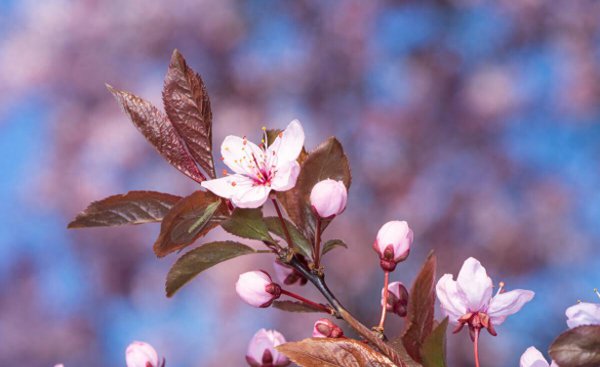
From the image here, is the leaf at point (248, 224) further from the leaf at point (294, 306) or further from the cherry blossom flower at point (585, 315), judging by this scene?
the cherry blossom flower at point (585, 315)

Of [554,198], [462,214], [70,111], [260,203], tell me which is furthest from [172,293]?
[70,111]

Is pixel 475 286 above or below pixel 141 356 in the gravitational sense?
above

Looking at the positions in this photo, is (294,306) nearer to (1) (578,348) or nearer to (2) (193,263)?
(2) (193,263)

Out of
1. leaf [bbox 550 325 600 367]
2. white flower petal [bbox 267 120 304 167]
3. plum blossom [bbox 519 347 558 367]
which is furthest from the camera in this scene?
→ white flower petal [bbox 267 120 304 167]

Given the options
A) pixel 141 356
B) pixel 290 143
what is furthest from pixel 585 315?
pixel 141 356

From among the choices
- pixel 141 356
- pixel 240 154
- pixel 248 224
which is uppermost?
pixel 240 154

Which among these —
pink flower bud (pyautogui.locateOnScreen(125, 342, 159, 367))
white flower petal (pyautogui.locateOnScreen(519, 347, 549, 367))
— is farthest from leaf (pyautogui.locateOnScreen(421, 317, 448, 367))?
pink flower bud (pyautogui.locateOnScreen(125, 342, 159, 367))

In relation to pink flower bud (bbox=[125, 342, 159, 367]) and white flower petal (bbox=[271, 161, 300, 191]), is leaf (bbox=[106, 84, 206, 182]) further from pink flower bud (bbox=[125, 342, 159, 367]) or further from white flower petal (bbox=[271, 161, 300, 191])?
pink flower bud (bbox=[125, 342, 159, 367])
